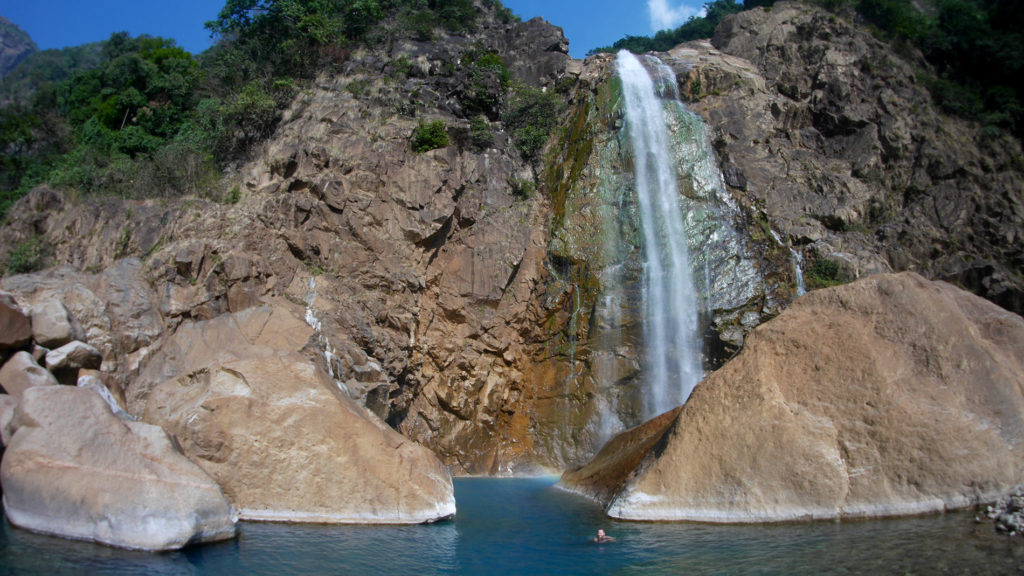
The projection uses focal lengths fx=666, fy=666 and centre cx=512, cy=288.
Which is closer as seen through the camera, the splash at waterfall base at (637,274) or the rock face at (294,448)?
the rock face at (294,448)

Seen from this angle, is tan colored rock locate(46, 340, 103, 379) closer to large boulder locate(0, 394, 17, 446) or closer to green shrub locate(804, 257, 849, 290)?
large boulder locate(0, 394, 17, 446)

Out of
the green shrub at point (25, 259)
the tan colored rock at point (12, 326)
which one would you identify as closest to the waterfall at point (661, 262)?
the tan colored rock at point (12, 326)

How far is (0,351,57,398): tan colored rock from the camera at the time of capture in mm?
15286

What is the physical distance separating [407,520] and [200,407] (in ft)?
17.1

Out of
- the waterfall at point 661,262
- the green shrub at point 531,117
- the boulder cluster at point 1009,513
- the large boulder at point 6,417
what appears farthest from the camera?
the green shrub at point 531,117

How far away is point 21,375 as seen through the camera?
1548cm

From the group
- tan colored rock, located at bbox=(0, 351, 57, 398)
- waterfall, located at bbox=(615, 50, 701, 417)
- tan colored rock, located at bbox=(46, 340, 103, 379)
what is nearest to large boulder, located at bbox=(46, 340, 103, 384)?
tan colored rock, located at bbox=(46, 340, 103, 379)

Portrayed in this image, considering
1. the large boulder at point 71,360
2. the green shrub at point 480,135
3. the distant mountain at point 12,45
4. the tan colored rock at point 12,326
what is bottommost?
the large boulder at point 71,360

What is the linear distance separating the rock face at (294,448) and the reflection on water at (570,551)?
54 cm

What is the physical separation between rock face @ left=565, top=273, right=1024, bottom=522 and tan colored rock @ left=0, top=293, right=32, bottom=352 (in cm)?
1502

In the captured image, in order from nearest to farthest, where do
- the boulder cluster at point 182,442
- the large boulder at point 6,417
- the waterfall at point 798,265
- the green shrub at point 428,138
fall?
the boulder cluster at point 182,442 < the large boulder at point 6,417 < the waterfall at point 798,265 < the green shrub at point 428,138

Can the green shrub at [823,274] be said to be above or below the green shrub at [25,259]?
above

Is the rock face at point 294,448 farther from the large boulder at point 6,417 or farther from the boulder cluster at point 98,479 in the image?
the large boulder at point 6,417

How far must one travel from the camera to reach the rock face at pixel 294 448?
14.2m
